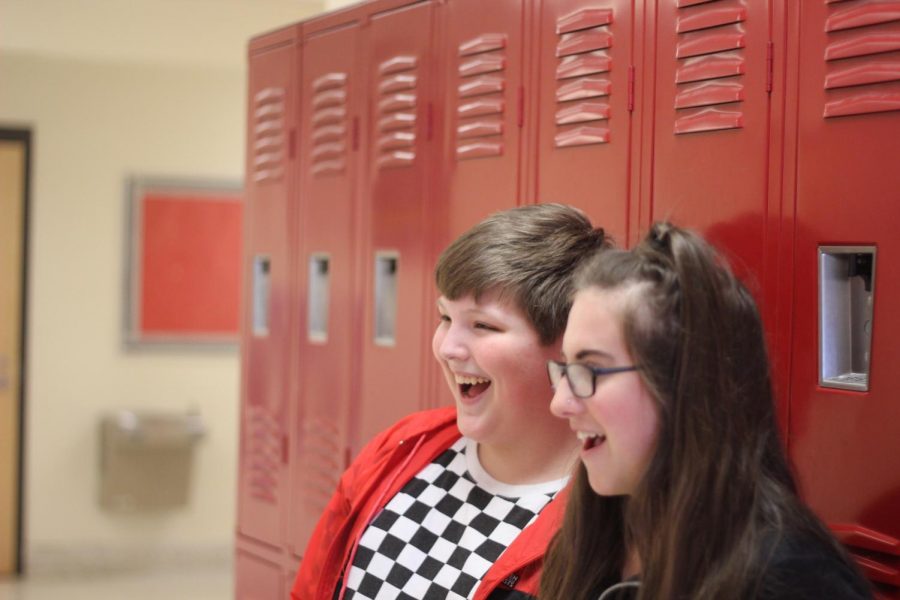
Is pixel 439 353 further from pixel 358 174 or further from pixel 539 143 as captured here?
pixel 358 174

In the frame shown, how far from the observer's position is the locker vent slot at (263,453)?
126 inches

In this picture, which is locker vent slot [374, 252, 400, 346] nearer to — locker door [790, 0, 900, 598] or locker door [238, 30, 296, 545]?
locker door [238, 30, 296, 545]

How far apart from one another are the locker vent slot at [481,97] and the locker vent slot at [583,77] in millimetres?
184

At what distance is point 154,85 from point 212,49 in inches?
18.6

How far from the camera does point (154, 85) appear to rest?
5852 millimetres

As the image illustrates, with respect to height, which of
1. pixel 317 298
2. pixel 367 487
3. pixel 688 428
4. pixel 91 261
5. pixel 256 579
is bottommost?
pixel 256 579

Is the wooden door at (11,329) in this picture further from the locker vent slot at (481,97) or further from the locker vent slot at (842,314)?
the locker vent slot at (842,314)

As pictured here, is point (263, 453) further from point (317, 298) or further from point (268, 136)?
point (268, 136)

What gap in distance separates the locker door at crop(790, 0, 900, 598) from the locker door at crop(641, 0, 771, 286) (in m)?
0.08

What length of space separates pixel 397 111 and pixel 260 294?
→ 2.95ft

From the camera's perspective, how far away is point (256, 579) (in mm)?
3229

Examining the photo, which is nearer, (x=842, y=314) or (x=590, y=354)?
(x=590, y=354)

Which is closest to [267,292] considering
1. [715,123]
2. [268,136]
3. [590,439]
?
[268,136]

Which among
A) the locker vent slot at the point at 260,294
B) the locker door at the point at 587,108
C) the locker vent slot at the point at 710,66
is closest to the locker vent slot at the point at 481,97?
the locker door at the point at 587,108
